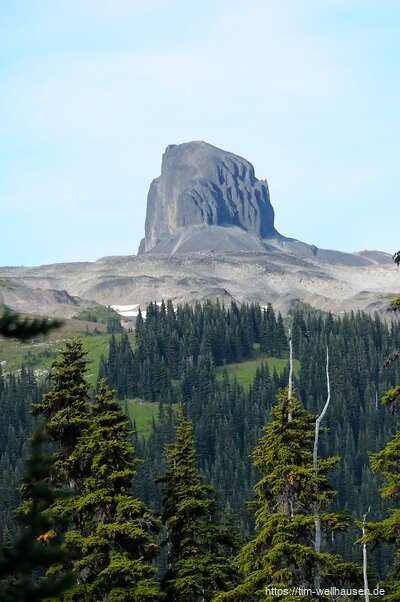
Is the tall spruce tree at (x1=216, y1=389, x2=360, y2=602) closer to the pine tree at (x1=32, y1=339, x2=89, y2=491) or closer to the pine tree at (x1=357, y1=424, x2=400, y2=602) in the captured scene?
the pine tree at (x1=357, y1=424, x2=400, y2=602)

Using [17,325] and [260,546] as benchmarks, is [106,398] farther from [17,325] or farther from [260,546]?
[17,325]

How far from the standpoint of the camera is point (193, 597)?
4019 centimetres

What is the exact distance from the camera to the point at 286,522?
35781mm

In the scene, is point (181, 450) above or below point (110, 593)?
above

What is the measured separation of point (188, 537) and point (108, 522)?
161 inches

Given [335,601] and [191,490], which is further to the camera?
[191,490]

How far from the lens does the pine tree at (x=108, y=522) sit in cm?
3647

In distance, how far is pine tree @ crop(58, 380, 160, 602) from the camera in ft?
120

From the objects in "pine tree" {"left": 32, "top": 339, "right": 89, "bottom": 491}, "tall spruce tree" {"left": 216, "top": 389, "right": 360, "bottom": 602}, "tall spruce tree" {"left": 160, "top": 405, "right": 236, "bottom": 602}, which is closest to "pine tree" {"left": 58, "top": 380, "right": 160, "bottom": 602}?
"pine tree" {"left": 32, "top": 339, "right": 89, "bottom": 491}

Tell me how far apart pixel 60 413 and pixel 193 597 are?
8977mm

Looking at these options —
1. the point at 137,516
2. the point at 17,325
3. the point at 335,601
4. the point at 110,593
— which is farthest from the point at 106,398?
the point at 17,325

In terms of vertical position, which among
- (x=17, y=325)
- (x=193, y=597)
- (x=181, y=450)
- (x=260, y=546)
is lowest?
(x=193, y=597)

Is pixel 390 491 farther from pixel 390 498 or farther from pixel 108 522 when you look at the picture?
pixel 108 522

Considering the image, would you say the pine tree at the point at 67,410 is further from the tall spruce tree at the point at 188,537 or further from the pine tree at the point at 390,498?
the pine tree at the point at 390,498
